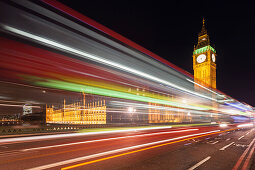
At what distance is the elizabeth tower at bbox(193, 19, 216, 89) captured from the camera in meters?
75.9

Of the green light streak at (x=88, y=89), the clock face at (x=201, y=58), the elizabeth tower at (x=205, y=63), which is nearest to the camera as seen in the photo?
the green light streak at (x=88, y=89)

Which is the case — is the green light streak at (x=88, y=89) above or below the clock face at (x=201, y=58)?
below

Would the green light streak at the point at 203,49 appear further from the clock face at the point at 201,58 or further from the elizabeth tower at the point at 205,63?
the clock face at the point at 201,58

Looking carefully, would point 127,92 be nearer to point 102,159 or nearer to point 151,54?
point 151,54

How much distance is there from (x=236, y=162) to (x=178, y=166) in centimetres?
237

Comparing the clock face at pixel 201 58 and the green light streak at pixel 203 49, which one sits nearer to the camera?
the green light streak at pixel 203 49

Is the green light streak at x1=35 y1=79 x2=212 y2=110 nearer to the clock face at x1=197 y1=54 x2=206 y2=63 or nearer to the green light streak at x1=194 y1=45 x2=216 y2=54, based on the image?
the clock face at x1=197 y1=54 x2=206 y2=63

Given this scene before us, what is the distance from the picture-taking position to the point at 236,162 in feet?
19.4

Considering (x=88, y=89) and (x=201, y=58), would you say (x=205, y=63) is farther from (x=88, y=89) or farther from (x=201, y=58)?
(x=88, y=89)

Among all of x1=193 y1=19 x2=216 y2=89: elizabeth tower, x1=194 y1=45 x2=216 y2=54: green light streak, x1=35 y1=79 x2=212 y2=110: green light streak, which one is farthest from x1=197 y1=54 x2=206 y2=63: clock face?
x1=35 y1=79 x2=212 y2=110: green light streak

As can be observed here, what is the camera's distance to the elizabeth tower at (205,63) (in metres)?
75.9

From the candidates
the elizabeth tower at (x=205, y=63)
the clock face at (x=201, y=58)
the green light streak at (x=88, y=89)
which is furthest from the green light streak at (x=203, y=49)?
the green light streak at (x=88, y=89)

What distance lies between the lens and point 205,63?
254 feet

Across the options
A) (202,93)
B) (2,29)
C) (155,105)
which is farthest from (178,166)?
(202,93)
